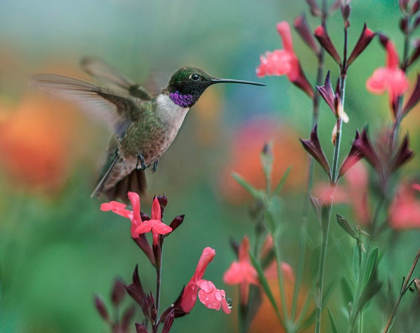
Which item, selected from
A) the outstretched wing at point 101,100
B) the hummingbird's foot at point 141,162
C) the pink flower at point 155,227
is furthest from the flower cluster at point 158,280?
the outstretched wing at point 101,100

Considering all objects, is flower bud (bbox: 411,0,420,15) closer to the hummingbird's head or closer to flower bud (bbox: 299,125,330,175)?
flower bud (bbox: 299,125,330,175)

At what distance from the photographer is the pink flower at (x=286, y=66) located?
129 cm

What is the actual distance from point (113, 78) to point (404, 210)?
84 cm

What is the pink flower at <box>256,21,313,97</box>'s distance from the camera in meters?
1.29

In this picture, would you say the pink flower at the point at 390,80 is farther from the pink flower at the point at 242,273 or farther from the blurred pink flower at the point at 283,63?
the pink flower at the point at 242,273

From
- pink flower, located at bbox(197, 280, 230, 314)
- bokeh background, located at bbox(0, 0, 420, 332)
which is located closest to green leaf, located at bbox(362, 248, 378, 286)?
pink flower, located at bbox(197, 280, 230, 314)

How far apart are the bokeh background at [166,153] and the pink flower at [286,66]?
23 centimetres

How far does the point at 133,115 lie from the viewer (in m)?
1.45

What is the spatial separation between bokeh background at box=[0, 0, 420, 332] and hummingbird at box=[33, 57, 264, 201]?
106 millimetres

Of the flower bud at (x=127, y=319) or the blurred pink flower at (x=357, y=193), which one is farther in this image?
Result: the flower bud at (x=127, y=319)

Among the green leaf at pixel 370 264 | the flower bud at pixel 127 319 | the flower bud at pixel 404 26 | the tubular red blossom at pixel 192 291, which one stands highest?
the flower bud at pixel 404 26

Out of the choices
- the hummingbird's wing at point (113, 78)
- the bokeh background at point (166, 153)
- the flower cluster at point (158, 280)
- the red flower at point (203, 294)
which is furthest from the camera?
the bokeh background at point (166, 153)

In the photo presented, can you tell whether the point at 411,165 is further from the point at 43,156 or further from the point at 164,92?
the point at 43,156

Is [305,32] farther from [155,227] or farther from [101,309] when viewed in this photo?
[101,309]
